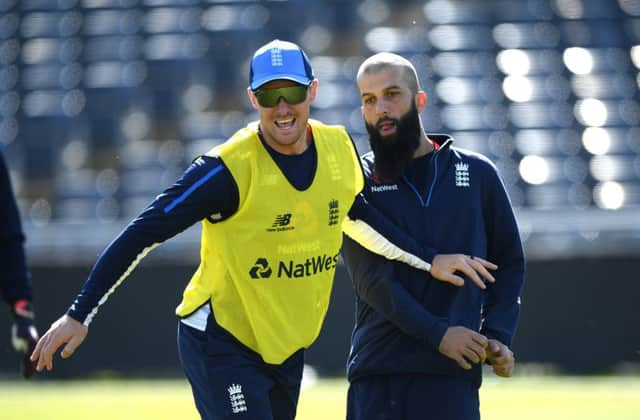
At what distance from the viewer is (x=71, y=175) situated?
18484 millimetres

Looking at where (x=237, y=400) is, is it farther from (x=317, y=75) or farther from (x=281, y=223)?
(x=317, y=75)

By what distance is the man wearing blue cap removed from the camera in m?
5.02

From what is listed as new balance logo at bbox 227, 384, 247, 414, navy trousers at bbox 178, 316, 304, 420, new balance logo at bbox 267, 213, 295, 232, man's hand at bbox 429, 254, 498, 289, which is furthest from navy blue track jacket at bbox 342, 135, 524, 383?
new balance logo at bbox 227, 384, 247, 414

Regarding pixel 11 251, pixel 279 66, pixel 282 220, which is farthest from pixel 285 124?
pixel 11 251

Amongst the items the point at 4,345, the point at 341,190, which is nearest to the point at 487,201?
the point at 341,190

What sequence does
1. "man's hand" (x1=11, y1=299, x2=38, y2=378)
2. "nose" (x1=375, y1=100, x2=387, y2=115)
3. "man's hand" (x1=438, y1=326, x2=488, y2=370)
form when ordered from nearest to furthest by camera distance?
"man's hand" (x1=438, y1=326, x2=488, y2=370), "nose" (x1=375, y1=100, x2=387, y2=115), "man's hand" (x1=11, y1=299, x2=38, y2=378)

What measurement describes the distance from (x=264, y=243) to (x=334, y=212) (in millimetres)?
360

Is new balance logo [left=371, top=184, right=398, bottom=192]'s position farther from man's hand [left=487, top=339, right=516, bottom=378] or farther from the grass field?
the grass field

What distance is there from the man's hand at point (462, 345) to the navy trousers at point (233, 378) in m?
0.64

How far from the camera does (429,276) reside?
5.34 metres

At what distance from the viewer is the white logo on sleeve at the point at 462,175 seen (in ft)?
17.8

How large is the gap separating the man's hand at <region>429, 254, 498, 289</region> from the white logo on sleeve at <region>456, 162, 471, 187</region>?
341mm

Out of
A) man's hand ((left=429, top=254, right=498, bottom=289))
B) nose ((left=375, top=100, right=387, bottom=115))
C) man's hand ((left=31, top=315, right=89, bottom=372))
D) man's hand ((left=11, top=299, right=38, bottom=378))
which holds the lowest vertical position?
man's hand ((left=11, top=299, right=38, bottom=378))

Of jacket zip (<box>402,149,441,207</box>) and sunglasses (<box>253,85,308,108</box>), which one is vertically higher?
sunglasses (<box>253,85,308,108</box>)
